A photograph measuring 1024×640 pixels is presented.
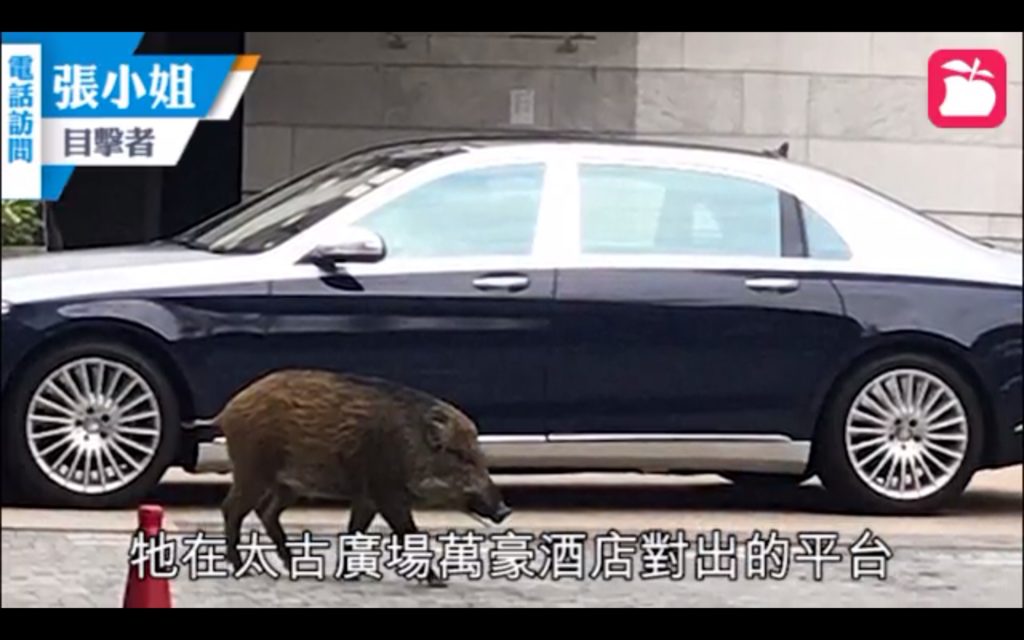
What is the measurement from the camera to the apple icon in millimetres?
7504

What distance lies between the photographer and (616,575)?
6.58 meters

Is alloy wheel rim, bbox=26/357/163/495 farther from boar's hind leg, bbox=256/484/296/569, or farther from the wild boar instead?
boar's hind leg, bbox=256/484/296/569

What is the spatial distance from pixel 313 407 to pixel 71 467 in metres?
0.89

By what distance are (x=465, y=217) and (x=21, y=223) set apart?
61.1 inches

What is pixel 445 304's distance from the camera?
22.9 ft

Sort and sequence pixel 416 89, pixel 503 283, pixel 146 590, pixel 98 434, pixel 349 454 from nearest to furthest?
pixel 146 590 → pixel 349 454 → pixel 98 434 → pixel 503 283 → pixel 416 89

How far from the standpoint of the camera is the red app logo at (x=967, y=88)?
7.45m

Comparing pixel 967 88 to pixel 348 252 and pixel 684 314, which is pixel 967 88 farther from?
pixel 348 252

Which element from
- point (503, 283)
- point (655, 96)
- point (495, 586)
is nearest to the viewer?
point (495, 586)

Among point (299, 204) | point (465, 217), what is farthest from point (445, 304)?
point (299, 204)

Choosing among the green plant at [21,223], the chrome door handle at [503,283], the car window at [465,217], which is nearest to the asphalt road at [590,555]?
the chrome door handle at [503,283]

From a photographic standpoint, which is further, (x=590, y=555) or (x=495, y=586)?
(x=590, y=555)

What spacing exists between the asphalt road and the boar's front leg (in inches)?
1.8

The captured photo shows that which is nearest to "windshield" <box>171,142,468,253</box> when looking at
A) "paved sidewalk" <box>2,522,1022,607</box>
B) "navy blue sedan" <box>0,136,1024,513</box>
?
"navy blue sedan" <box>0,136,1024,513</box>
